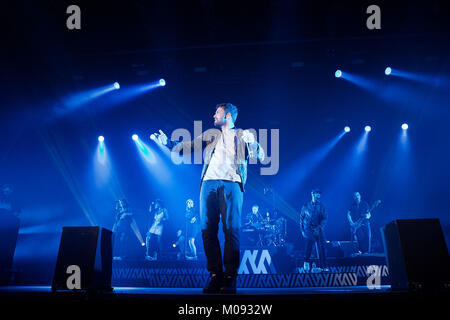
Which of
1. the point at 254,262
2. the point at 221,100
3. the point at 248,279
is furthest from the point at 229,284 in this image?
the point at 221,100

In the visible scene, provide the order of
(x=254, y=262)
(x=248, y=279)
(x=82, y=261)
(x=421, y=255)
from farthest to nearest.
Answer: (x=254, y=262) → (x=248, y=279) → (x=82, y=261) → (x=421, y=255)

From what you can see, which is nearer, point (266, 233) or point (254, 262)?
point (254, 262)

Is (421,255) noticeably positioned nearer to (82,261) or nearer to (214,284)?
(214,284)

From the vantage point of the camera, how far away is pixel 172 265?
8.17 meters

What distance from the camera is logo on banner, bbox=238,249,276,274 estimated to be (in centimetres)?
777

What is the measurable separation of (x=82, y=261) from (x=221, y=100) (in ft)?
29.7

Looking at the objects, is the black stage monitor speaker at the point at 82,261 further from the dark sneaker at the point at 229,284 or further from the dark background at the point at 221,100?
the dark background at the point at 221,100

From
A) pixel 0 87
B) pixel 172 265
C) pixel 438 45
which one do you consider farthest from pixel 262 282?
pixel 0 87

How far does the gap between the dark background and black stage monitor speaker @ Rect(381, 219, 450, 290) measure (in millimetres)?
6059

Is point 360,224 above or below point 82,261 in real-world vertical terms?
above

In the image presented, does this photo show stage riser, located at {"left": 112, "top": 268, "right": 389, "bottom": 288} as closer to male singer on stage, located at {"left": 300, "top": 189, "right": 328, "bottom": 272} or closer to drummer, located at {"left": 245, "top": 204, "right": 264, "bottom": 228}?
male singer on stage, located at {"left": 300, "top": 189, "right": 328, "bottom": 272}

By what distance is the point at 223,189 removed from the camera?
322 cm

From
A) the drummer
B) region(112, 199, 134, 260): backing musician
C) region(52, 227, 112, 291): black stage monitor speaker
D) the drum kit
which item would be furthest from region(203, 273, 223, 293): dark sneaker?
region(112, 199, 134, 260): backing musician
